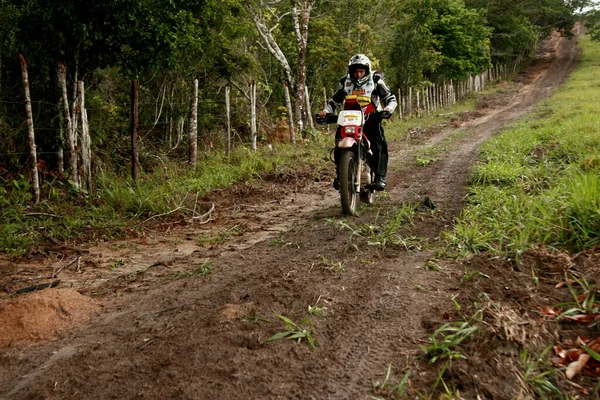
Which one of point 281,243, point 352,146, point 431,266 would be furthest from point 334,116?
point 431,266

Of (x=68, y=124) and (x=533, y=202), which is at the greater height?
(x=68, y=124)

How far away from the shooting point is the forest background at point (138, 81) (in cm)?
667

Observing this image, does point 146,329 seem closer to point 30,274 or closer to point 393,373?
point 393,373

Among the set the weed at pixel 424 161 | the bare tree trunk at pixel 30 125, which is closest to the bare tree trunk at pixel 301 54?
the weed at pixel 424 161

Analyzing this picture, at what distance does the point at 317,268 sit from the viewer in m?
3.57

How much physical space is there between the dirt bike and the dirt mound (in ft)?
9.91

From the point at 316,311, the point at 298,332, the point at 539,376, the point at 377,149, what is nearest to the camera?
the point at 539,376

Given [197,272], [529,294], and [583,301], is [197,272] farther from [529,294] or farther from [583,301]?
[583,301]

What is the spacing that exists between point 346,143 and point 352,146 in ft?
0.48

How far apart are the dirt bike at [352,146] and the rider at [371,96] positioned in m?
0.10

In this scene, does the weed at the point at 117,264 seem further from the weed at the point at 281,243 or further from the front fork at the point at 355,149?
the front fork at the point at 355,149

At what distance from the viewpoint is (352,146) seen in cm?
538

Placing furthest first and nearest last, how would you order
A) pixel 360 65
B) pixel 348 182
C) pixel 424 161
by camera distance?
1. pixel 424 161
2. pixel 360 65
3. pixel 348 182

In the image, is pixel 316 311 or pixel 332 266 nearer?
pixel 316 311
